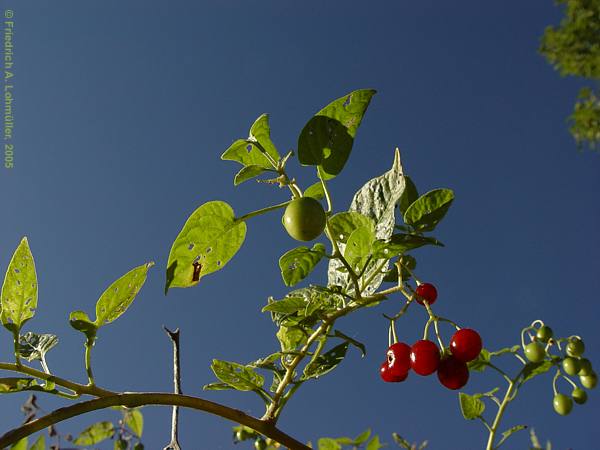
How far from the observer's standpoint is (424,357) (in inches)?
30.2

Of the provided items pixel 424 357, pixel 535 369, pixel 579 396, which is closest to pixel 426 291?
pixel 424 357

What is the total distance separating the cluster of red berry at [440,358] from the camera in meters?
0.76

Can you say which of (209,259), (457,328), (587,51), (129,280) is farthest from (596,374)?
(587,51)

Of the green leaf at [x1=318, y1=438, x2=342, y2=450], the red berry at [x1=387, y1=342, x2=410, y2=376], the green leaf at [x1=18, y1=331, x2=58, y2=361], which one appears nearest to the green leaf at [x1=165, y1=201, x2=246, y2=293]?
the green leaf at [x1=18, y1=331, x2=58, y2=361]

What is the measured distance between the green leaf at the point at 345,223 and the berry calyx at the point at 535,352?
2.32ft

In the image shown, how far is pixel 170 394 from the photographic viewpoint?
1.63ft

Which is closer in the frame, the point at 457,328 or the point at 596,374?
the point at 457,328

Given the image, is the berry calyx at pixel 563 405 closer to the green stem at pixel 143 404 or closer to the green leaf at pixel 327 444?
the green leaf at pixel 327 444

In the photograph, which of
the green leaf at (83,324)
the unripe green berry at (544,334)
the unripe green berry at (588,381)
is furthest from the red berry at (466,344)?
the unripe green berry at (588,381)

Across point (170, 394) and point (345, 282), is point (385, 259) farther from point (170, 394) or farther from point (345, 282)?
point (170, 394)

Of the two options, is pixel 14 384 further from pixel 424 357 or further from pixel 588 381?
pixel 588 381

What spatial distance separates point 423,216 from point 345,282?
0.39 ft

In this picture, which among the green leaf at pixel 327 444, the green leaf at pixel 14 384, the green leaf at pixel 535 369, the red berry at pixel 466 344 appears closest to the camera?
the green leaf at pixel 14 384

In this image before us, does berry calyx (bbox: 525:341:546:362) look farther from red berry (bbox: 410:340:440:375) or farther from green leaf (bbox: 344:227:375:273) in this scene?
green leaf (bbox: 344:227:375:273)
